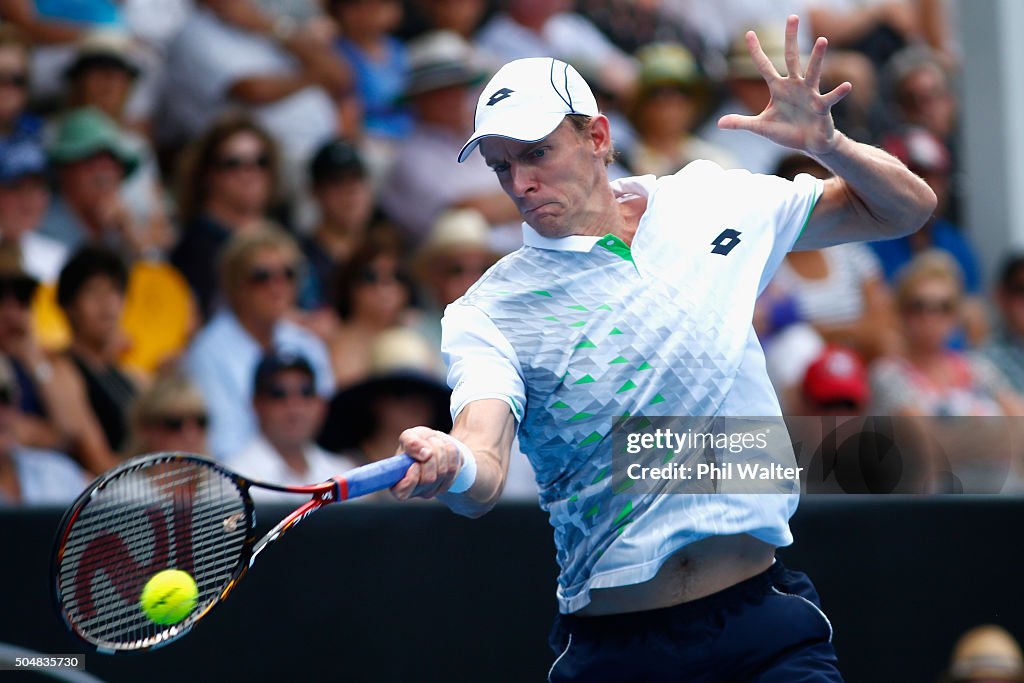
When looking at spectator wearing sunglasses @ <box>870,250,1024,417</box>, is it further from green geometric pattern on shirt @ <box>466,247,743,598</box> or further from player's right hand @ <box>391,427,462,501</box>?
player's right hand @ <box>391,427,462,501</box>

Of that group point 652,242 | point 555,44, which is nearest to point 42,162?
point 555,44

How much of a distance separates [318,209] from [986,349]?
12.6 feet

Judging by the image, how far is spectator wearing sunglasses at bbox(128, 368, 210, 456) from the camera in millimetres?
6172

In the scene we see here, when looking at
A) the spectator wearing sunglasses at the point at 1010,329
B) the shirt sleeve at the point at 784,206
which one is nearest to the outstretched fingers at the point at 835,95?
the shirt sleeve at the point at 784,206

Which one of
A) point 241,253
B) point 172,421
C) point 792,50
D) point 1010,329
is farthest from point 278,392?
point 1010,329

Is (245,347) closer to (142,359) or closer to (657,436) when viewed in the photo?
(142,359)

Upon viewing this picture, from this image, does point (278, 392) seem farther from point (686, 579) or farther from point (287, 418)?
point (686, 579)

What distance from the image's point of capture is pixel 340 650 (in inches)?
227

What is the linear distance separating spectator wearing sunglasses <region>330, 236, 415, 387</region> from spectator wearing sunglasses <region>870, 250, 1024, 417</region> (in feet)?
7.94

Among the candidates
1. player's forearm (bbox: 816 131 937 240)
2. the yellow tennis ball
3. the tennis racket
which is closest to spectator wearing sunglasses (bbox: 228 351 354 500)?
the tennis racket

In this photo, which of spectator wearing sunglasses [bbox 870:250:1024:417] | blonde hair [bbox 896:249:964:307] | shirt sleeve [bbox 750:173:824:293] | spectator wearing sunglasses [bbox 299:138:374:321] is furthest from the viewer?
blonde hair [bbox 896:249:964:307]

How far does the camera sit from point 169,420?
6.17 meters

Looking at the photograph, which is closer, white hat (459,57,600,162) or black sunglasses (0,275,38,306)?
white hat (459,57,600,162)

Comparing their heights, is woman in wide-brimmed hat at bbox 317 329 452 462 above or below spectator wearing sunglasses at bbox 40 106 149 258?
below
